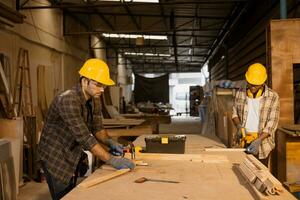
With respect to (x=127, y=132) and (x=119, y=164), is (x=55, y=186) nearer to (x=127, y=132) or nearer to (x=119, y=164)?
(x=119, y=164)

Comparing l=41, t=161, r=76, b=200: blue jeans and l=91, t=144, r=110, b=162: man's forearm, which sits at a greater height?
l=91, t=144, r=110, b=162: man's forearm

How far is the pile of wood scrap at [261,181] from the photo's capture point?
1.79 m

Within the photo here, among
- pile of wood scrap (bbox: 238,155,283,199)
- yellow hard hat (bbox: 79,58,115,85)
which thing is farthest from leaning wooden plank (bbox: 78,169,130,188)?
pile of wood scrap (bbox: 238,155,283,199)

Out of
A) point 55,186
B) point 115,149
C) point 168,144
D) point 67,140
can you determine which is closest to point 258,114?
point 168,144

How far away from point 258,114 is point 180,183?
A: 1.79 m

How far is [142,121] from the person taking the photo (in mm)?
6359

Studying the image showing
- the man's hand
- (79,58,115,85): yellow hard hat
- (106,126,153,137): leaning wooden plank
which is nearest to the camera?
(79,58,115,85): yellow hard hat

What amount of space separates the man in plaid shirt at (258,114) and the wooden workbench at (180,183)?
0.74 m

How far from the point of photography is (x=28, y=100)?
6.85m

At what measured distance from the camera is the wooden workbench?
6.06ft

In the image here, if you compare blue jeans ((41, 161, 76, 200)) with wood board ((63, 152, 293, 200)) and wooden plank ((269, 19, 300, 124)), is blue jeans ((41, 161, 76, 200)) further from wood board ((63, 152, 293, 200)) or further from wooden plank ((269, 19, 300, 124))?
wooden plank ((269, 19, 300, 124))

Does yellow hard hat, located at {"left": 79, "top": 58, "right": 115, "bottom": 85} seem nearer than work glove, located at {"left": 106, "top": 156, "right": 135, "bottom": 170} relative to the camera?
No

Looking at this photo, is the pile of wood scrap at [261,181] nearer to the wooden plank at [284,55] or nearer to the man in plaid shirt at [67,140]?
the man in plaid shirt at [67,140]

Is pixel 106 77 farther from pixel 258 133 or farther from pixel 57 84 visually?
pixel 57 84
